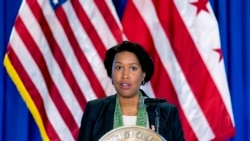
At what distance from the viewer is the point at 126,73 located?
154cm

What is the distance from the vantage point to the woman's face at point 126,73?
154 cm

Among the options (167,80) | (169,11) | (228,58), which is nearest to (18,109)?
(167,80)

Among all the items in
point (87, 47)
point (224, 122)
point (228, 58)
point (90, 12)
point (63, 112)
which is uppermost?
point (90, 12)

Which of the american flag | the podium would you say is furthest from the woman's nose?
the american flag

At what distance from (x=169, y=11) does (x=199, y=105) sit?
0.52 meters

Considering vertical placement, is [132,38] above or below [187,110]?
above

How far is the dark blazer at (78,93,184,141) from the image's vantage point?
1490 mm

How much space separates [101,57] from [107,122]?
2.96ft

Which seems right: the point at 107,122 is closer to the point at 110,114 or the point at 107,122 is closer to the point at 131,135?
the point at 110,114

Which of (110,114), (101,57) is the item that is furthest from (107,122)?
(101,57)

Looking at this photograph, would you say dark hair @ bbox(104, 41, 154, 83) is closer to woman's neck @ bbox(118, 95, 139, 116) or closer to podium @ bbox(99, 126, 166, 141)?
woman's neck @ bbox(118, 95, 139, 116)

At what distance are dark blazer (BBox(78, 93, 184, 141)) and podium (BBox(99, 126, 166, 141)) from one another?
0.64 ft

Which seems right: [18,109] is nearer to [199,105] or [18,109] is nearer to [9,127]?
[9,127]

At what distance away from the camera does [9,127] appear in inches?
96.3
